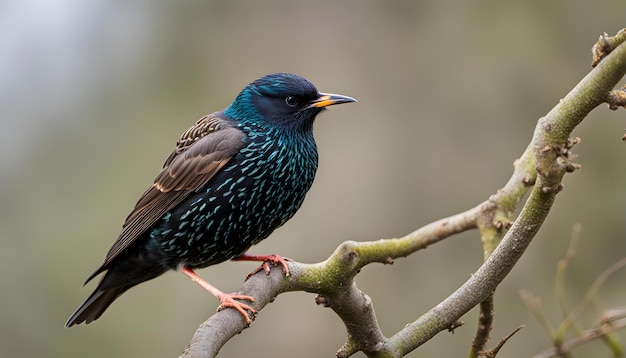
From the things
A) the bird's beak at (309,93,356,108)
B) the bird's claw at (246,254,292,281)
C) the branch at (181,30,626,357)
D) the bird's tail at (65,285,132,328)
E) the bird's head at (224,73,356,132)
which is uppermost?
the bird's head at (224,73,356,132)

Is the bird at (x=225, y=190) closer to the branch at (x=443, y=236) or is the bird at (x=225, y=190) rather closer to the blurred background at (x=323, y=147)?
the branch at (x=443, y=236)

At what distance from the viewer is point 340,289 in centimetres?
376

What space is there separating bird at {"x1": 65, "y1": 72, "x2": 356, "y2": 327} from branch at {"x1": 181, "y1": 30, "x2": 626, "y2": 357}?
0.51m

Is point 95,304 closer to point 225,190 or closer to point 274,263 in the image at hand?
point 225,190

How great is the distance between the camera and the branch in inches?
116

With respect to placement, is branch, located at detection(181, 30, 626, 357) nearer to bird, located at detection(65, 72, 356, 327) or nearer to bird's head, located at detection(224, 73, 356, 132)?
bird, located at detection(65, 72, 356, 327)

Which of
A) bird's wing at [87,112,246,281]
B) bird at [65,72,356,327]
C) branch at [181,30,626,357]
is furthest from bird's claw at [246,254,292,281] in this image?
bird's wing at [87,112,246,281]

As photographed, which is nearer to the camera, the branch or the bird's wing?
the branch

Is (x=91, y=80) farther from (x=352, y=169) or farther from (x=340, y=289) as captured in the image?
(x=340, y=289)

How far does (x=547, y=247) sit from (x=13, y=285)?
165 inches

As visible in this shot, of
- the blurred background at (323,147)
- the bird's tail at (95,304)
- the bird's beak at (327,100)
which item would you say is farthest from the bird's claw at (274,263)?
the blurred background at (323,147)

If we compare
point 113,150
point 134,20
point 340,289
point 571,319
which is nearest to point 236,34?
point 134,20

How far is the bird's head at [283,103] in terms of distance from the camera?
4.71 m

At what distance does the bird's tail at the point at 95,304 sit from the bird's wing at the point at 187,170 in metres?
0.23
